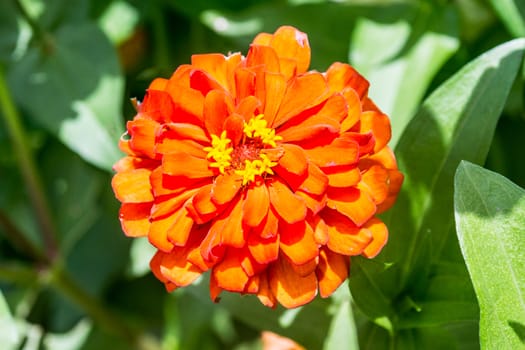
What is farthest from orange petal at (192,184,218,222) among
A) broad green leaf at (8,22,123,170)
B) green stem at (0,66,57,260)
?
green stem at (0,66,57,260)

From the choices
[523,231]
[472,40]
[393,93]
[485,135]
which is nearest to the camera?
[523,231]

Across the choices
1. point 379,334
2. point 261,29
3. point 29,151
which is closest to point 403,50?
point 261,29

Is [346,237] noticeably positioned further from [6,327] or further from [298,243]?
[6,327]

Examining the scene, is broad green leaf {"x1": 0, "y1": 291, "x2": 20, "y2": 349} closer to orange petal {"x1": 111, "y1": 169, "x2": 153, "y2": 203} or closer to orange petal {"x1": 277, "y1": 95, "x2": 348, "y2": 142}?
orange petal {"x1": 111, "y1": 169, "x2": 153, "y2": 203}

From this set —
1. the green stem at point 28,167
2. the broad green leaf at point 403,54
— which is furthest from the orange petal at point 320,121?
→ the green stem at point 28,167

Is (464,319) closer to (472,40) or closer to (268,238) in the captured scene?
(268,238)

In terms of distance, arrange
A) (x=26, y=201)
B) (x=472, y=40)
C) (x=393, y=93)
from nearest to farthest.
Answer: (x=393, y=93), (x=472, y=40), (x=26, y=201)

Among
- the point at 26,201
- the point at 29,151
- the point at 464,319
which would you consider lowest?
the point at 26,201
